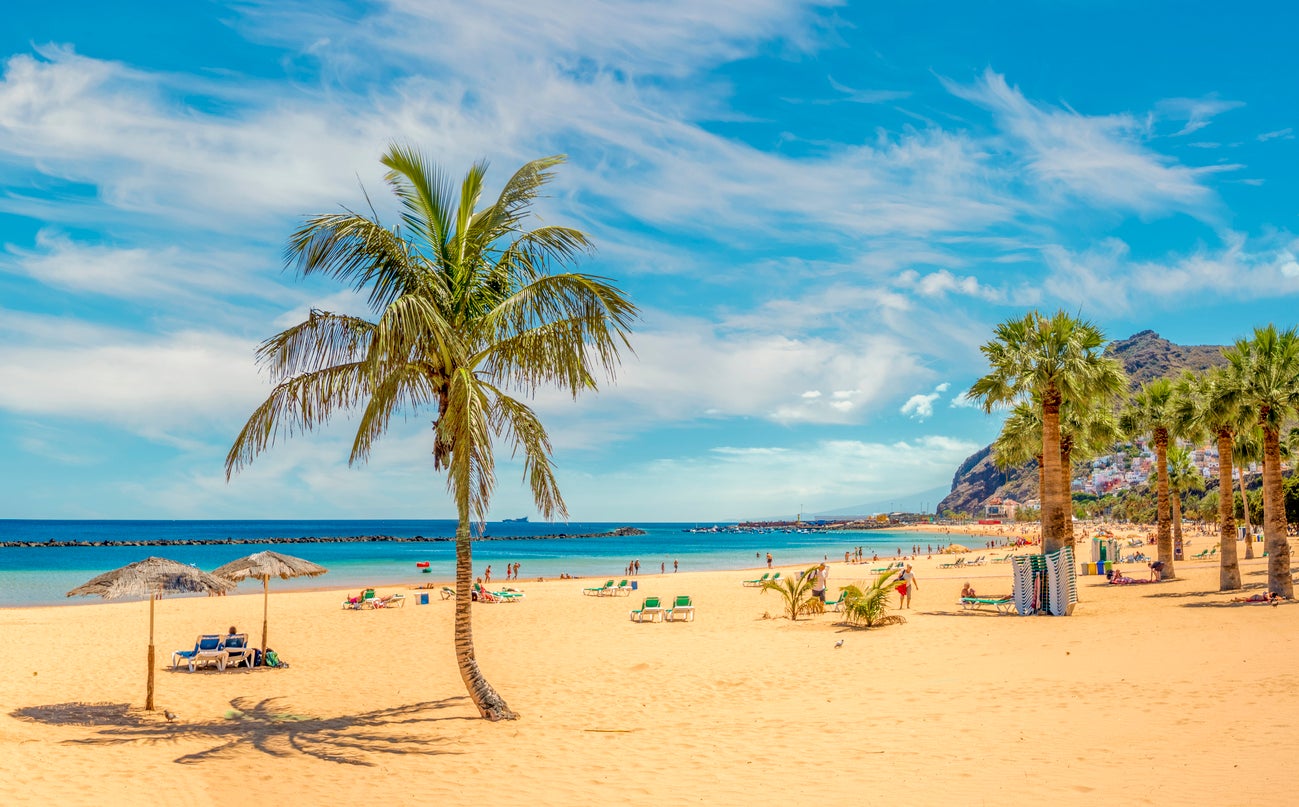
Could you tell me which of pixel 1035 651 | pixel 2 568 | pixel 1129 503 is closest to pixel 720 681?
pixel 1035 651

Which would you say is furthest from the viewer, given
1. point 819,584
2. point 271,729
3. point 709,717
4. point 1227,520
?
point 1227,520

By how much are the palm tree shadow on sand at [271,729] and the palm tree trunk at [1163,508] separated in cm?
2530

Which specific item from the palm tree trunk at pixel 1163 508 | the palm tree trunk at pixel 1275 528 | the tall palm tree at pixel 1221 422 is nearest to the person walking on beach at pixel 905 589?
the tall palm tree at pixel 1221 422

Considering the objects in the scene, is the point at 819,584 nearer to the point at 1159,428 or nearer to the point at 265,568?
the point at 265,568

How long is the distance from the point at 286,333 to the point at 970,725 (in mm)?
9459

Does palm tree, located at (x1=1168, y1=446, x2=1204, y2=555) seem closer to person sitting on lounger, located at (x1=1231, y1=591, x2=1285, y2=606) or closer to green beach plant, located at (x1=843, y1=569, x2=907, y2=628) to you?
person sitting on lounger, located at (x1=1231, y1=591, x2=1285, y2=606)

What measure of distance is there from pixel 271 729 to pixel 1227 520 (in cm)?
2428

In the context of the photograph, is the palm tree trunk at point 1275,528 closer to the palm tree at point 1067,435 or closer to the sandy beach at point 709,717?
the sandy beach at point 709,717

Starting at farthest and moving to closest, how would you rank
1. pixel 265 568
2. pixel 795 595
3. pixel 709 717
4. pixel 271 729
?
pixel 795 595 < pixel 265 568 < pixel 709 717 < pixel 271 729

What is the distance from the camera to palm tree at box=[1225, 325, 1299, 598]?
20.3m

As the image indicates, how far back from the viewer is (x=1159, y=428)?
89.7ft

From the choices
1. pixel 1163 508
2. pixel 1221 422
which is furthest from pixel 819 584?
pixel 1163 508

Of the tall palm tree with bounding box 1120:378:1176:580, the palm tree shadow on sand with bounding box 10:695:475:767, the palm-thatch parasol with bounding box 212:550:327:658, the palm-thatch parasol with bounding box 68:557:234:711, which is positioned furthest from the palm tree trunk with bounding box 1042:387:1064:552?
the palm-thatch parasol with bounding box 68:557:234:711

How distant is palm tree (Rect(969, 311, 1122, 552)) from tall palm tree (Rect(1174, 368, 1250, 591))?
2.33 metres
